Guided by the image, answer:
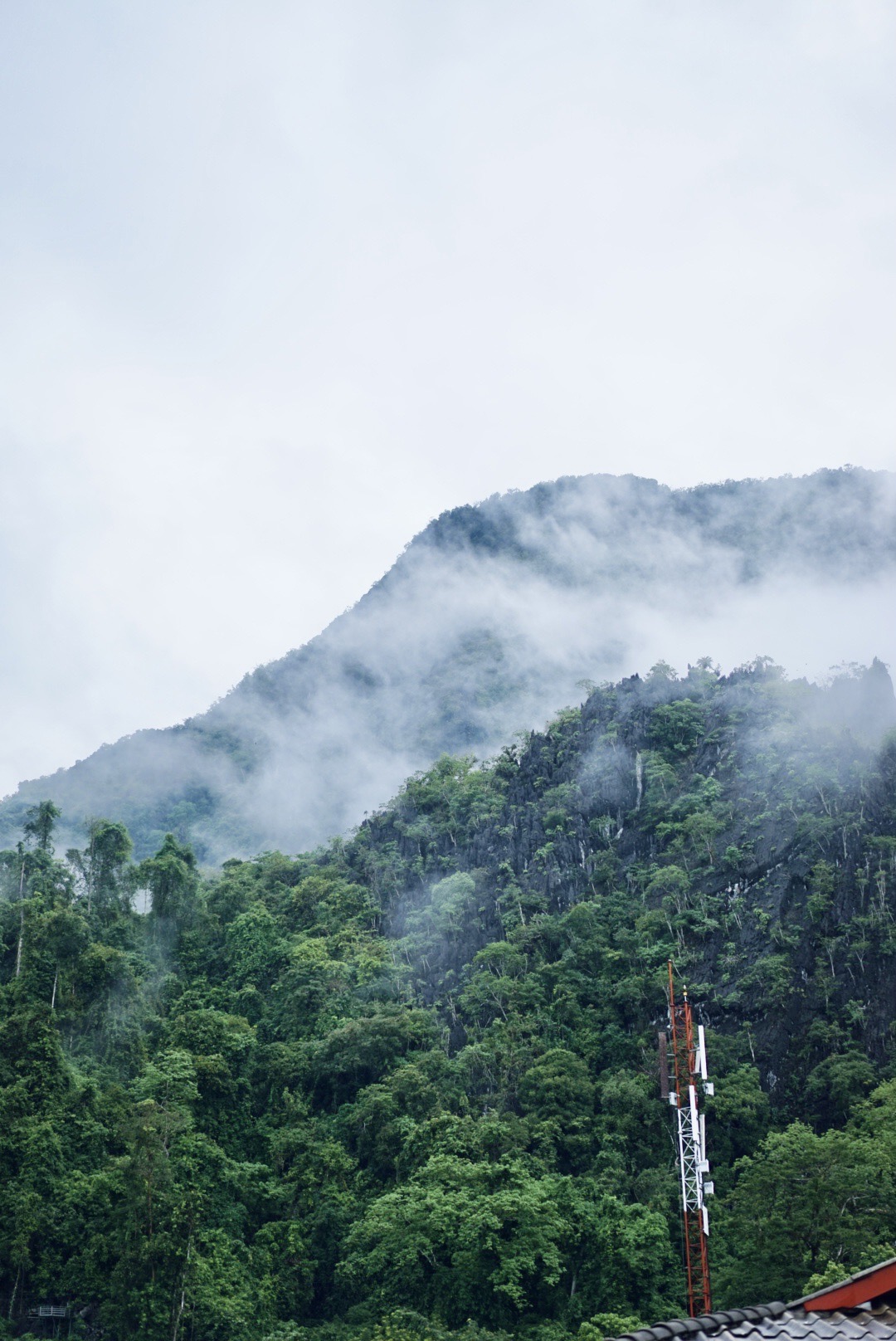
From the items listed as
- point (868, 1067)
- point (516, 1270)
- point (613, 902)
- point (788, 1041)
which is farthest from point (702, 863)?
point (516, 1270)

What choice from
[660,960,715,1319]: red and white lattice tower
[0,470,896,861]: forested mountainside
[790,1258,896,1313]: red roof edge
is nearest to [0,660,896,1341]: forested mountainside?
[660,960,715,1319]: red and white lattice tower

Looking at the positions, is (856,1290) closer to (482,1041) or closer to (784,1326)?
(784,1326)

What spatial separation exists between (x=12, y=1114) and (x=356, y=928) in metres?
14.7

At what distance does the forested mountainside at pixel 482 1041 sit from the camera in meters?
20.7

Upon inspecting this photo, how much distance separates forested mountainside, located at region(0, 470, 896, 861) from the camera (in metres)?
75.9

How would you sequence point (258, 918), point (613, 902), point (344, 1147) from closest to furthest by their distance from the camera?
point (344, 1147)
point (613, 902)
point (258, 918)

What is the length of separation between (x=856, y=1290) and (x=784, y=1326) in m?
0.34

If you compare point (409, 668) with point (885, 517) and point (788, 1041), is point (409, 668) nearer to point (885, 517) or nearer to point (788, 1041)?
point (885, 517)

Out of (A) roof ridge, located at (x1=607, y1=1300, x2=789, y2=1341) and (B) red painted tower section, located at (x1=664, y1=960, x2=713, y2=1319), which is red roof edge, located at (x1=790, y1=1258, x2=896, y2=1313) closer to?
(A) roof ridge, located at (x1=607, y1=1300, x2=789, y2=1341)

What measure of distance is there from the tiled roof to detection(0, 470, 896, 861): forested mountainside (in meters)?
65.0

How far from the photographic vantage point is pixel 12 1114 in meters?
24.5

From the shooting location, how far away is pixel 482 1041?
3077 centimetres

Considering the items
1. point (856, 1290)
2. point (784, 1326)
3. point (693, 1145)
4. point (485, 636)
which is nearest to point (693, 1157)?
point (693, 1145)

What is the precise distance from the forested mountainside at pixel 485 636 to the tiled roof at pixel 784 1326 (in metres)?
65.0
